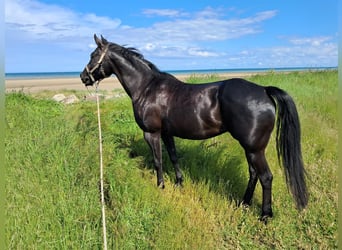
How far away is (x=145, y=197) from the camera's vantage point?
3471 mm

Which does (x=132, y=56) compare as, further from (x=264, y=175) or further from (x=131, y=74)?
(x=264, y=175)

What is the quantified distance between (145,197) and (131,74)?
1.78 m

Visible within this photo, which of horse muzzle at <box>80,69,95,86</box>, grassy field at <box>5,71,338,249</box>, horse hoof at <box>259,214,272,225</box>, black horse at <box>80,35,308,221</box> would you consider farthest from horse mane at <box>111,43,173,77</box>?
horse hoof at <box>259,214,272,225</box>

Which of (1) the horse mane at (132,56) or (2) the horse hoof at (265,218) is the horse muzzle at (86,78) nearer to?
(1) the horse mane at (132,56)

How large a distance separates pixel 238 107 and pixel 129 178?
161 cm

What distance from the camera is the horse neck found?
14.0 ft

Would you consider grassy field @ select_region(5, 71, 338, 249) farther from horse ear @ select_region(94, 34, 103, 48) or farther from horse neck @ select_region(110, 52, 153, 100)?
horse ear @ select_region(94, 34, 103, 48)

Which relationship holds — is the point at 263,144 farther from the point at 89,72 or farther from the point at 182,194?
the point at 89,72

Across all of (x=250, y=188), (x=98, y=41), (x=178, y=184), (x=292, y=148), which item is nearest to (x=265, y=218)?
(x=250, y=188)

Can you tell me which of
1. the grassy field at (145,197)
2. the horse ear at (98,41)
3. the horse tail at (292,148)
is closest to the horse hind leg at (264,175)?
the grassy field at (145,197)

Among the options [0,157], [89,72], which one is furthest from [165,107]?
[0,157]

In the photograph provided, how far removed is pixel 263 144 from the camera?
3.34m

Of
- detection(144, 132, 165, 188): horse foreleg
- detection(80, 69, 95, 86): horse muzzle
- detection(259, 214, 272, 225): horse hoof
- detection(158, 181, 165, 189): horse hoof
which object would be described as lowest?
detection(259, 214, 272, 225): horse hoof

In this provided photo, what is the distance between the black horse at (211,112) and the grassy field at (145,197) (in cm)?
30
